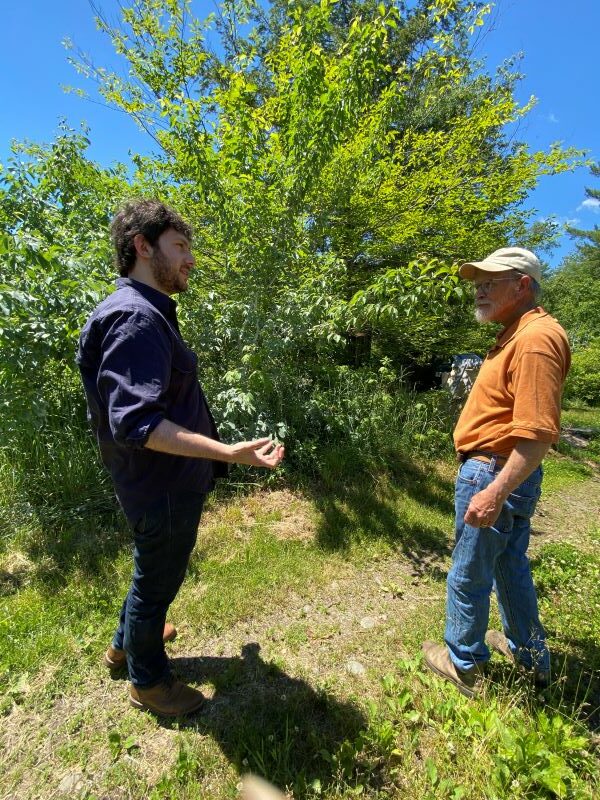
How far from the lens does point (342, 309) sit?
3568 millimetres

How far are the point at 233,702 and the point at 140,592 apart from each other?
32.5 inches

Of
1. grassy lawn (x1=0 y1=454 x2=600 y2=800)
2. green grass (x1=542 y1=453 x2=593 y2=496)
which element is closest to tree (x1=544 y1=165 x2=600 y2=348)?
green grass (x1=542 y1=453 x2=593 y2=496)

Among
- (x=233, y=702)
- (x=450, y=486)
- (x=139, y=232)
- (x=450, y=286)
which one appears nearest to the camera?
(x=139, y=232)

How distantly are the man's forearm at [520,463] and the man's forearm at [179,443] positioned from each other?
111cm

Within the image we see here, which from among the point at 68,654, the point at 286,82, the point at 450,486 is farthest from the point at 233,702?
the point at 286,82

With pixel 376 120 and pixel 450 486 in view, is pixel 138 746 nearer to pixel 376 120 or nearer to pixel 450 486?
pixel 450 486

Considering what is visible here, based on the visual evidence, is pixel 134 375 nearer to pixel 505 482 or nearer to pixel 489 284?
pixel 505 482

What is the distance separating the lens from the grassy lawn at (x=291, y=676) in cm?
163

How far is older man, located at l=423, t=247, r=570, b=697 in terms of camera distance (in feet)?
5.26

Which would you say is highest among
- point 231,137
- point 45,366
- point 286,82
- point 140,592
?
point 286,82

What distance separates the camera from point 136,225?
5.20 feet

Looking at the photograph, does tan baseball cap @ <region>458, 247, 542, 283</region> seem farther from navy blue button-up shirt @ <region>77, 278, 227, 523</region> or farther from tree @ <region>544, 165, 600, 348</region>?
tree @ <region>544, 165, 600, 348</region>

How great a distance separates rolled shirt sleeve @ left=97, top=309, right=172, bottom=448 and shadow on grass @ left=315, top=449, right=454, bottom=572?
2.47 metres

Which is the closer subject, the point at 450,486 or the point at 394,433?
the point at 450,486
